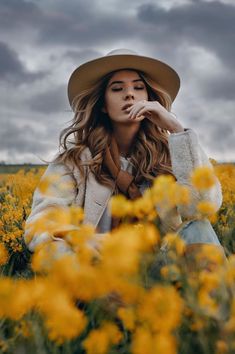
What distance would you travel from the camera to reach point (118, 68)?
362cm

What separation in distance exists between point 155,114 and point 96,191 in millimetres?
585

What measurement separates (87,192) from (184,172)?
1.99 feet

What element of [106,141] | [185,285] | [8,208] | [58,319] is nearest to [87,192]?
[106,141]

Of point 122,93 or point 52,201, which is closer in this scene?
point 52,201

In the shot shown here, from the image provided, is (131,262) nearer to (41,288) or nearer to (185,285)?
(41,288)

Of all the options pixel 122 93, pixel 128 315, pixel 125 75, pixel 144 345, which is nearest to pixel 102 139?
pixel 122 93

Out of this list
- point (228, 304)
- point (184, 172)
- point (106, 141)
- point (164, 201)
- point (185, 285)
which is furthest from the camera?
point (106, 141)

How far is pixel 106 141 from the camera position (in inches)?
142

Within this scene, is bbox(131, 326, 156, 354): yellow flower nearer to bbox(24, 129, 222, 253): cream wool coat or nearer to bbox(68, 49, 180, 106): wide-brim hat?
bbox(24, 129, 222, 253): cream wool coat

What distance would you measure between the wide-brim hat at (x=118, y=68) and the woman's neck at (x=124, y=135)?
14.1 inches

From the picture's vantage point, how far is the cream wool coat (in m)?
3.06

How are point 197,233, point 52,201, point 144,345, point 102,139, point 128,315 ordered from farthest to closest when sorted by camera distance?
1. point 102,139
2. point 52,201
3. point 197,233
4. point 128,315
5. point 144,345

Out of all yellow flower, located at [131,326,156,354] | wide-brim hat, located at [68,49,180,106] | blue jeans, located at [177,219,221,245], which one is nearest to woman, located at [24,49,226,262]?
wide-brim hat, located at [68,49,180,106]

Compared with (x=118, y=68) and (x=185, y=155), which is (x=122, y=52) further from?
(x=185, y=155)
